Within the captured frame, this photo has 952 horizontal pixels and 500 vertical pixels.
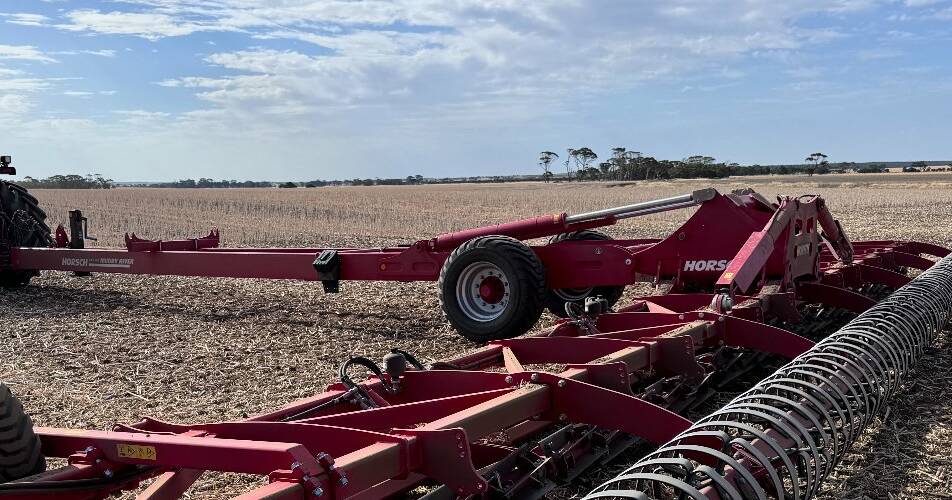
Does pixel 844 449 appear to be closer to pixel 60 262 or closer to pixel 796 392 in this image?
pixel 796 392

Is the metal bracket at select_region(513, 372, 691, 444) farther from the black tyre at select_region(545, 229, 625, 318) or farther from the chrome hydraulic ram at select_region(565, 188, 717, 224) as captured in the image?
the black tyre at select_region(545, 229, 625, 318)

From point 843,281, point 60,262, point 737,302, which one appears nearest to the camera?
point 737,302

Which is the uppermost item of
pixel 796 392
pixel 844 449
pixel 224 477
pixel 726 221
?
pixel 726 221

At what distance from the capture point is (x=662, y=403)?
14.5 ft

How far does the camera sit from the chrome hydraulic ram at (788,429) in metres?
2.30

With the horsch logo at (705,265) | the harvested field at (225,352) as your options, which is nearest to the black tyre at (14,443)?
the harvested field at (225,352)

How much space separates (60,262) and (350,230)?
38.0ft

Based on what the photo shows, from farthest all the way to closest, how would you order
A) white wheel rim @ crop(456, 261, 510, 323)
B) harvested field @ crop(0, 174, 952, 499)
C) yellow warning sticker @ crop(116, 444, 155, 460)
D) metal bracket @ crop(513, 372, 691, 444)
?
white wheel rim @ crop(456, 261, 510, 323), harvested field @ crop(0, 174, 952, 499), metal bracket @ crop(513, 372, 691, 444), yellow warning sticker @ crop(116, 444, 155, 460)

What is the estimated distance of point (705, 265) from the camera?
6.46 m

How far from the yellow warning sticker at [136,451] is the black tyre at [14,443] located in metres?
0.50

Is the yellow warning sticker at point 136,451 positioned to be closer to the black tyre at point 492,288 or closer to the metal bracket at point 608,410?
the metal bracket at point 608,410

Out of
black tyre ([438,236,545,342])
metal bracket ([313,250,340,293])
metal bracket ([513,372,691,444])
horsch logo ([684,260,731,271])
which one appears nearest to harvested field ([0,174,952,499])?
black tyre ([438,236,545,342])

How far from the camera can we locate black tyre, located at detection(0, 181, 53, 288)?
1005cm

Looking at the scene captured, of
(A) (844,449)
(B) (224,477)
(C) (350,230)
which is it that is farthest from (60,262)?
(C) (350,230)
